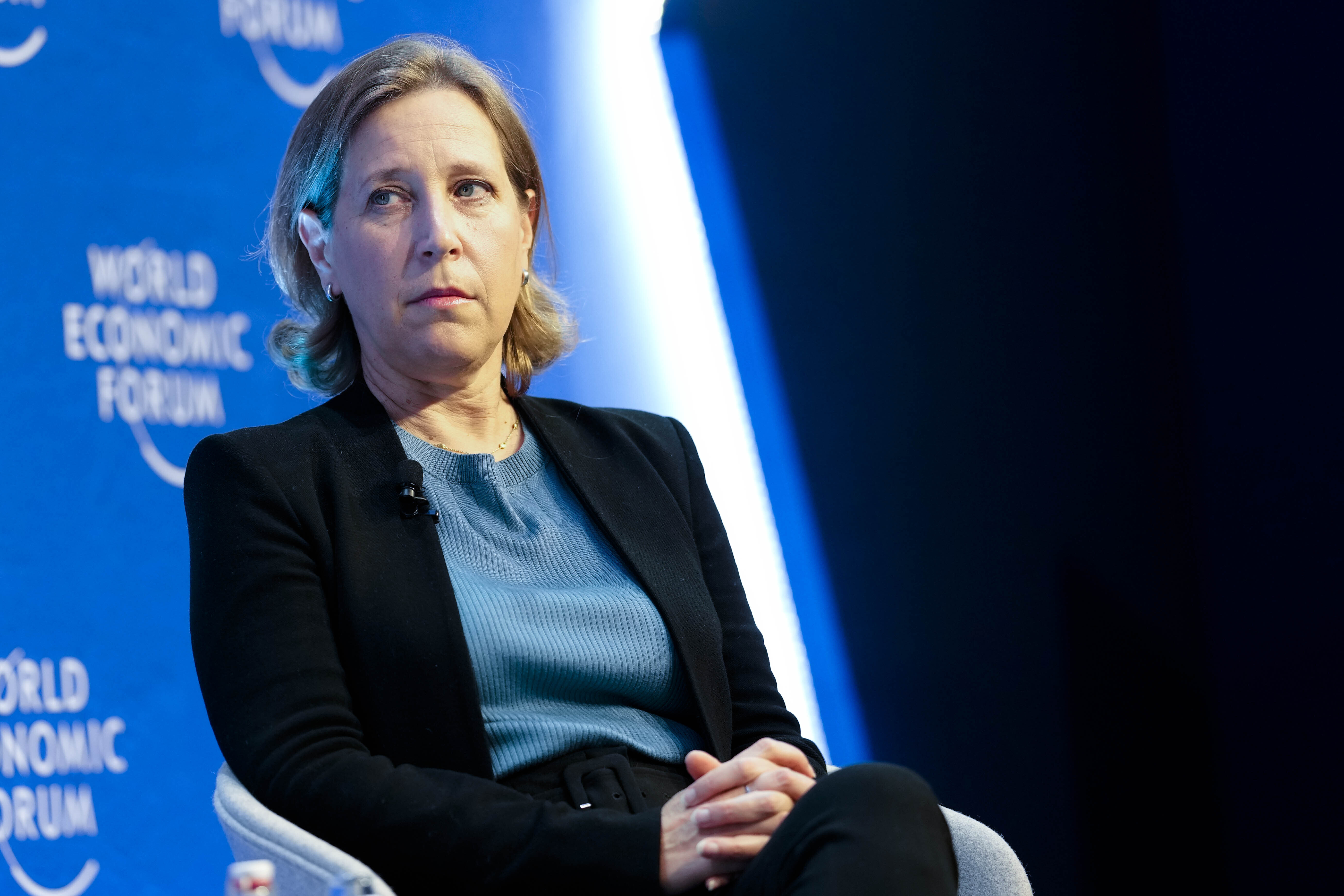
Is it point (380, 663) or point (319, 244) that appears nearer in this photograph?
point (380, 663)

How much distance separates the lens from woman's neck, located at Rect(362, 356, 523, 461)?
175 cm

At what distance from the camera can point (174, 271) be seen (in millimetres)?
2420

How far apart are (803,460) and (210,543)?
72.4 inches

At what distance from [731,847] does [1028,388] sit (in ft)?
6.72

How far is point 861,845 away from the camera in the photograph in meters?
1.11

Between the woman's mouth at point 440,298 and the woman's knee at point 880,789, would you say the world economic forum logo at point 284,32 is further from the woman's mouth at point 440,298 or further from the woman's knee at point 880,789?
the woman's knee at point 880,789

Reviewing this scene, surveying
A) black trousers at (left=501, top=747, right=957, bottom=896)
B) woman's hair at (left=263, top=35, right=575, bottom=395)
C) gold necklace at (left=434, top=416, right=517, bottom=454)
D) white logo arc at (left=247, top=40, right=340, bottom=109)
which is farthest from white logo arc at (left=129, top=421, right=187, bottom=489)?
black trousers at (left=501, top=747, right=957, bottom=896)

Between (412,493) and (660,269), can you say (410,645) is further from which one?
(660,269)

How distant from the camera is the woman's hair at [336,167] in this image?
1744 mm

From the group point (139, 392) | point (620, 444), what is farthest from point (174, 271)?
point (620, 444)

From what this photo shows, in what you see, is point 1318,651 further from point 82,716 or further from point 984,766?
point 82,716

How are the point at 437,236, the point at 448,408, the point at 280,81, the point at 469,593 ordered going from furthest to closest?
the point at 280,81 → the point at 448,408 → the point at 437,236 → the point at 469,593

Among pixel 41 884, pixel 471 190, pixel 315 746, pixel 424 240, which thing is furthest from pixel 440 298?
pixel 41 884

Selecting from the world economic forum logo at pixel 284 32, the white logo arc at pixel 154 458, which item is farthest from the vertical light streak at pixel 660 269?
the white logo arc at pixel 154 458
